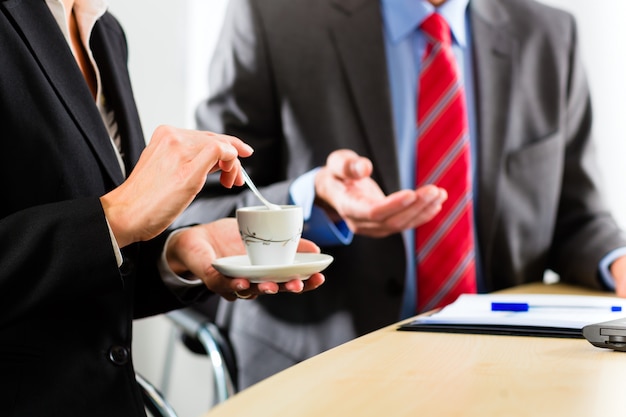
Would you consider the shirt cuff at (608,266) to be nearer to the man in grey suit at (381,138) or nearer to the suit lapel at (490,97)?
the man in grey suit at (381,138)

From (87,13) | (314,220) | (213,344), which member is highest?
(87,13)

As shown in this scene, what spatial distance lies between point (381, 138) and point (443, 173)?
0.55 feet

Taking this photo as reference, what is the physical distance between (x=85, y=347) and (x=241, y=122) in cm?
96

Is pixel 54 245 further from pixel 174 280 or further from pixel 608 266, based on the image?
pixel 608 266

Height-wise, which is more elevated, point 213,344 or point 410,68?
point 410,68

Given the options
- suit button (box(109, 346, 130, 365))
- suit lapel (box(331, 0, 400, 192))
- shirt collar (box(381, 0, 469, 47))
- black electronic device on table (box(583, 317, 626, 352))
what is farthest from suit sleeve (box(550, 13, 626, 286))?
suit button (box(109, 346, 130, 365))

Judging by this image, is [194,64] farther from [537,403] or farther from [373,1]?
[537,403]

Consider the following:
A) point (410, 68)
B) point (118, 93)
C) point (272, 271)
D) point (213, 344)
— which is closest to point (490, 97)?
point (410, 68)

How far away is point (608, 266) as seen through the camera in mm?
1748

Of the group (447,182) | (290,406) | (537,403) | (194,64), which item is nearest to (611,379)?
(537,403)

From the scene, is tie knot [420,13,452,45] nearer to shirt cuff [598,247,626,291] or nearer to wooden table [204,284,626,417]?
shirt cuff [598,247,626,291]

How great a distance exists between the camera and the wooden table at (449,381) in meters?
0.78

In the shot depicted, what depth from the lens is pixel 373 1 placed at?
200cm

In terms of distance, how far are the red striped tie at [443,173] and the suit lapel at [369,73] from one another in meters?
0.09
